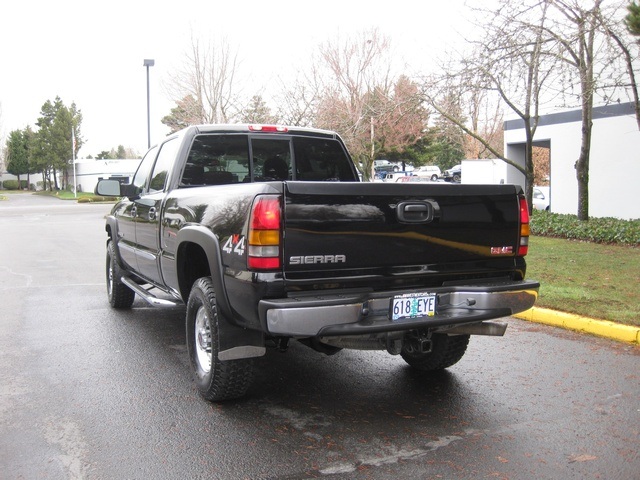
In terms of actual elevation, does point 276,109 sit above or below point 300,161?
above

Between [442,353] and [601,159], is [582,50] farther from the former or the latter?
[442,353]

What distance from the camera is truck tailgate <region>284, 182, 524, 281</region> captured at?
379cm

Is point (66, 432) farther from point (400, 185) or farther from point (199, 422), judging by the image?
point (400, 185)

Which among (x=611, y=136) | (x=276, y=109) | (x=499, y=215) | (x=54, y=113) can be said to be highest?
(x=54, y=113)

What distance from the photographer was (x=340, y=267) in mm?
3912

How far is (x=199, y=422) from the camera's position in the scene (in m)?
4.18

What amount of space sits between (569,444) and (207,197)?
2.92 m

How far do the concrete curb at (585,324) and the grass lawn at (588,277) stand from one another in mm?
158

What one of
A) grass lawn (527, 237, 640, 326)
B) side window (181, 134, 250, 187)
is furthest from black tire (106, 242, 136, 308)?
grass lawn (527, 237, 640, 326)

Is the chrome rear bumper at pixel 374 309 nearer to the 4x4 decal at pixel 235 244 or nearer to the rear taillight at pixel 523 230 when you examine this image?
the rear taillight at pixel 523 230

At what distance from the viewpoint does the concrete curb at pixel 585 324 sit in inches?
242

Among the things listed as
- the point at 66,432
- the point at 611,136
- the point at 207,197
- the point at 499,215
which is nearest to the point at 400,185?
the point at 499,215

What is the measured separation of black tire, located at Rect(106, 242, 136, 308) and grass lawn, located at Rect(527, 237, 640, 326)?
497 centimetres

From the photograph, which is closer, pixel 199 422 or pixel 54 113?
pixel 199 422
